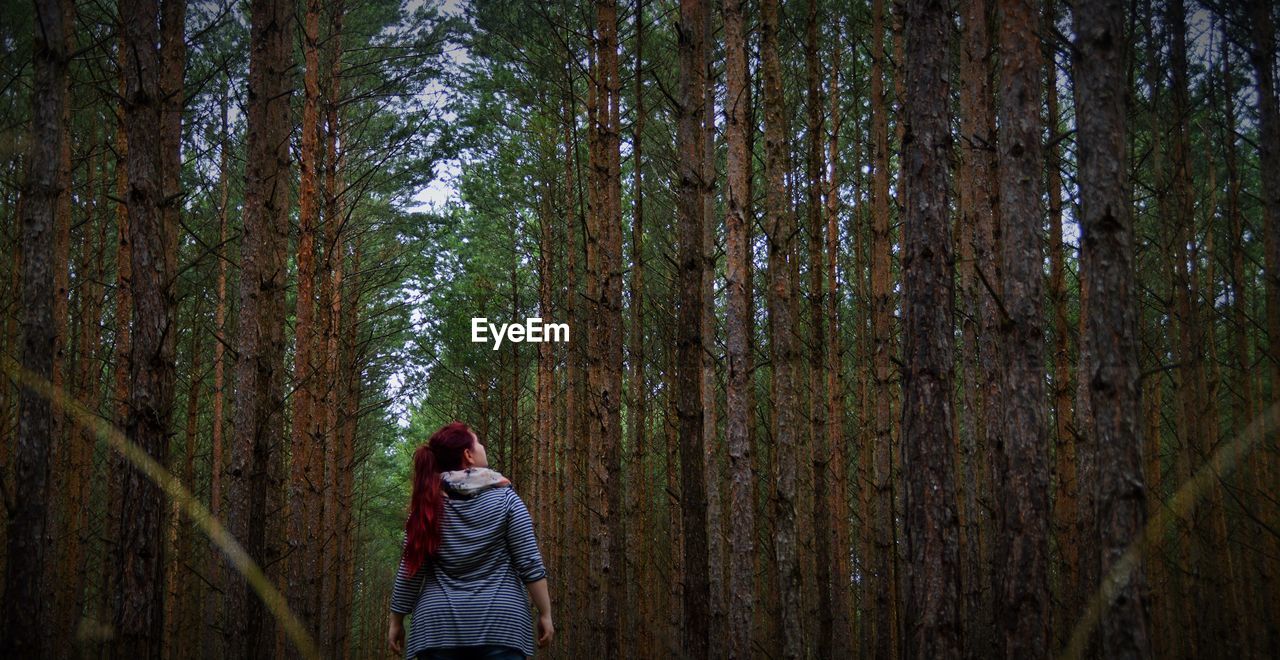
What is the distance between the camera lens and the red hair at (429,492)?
3.79m

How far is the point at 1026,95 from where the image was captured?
5961mm

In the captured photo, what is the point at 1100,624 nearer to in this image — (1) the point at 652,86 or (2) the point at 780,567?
(2) the point at 780,567

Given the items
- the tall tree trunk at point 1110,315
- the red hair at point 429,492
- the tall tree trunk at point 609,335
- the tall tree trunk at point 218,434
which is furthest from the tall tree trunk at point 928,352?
the tall tree trunk at point 218,434

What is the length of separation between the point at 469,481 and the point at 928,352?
98.5 inches

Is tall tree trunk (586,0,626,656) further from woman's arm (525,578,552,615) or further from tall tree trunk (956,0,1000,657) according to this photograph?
woman's arm (525,578,552,615)

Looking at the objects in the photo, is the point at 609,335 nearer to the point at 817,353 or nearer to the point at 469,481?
the point at 817,353

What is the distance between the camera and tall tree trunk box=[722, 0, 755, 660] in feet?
21.0

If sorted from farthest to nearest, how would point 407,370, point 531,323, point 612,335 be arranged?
point 407,370, point 531,323, point 612,335

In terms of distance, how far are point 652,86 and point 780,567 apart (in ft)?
25.7

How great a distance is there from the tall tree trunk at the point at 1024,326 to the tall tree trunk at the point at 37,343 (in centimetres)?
598

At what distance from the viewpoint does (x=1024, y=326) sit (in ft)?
19.7

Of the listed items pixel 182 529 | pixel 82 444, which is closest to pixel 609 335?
pixel 82 444

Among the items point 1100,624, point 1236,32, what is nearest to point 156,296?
point 1100,624

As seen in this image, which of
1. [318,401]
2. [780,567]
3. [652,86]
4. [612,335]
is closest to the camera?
[780,567]
